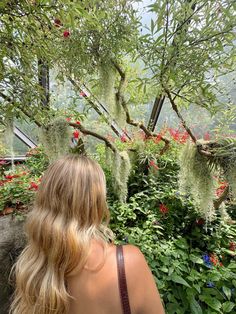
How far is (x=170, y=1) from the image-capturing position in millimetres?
1242

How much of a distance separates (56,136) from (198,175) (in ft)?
3.72

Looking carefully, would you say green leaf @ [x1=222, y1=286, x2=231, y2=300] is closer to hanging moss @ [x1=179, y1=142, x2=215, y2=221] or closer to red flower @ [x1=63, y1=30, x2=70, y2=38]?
hanging moss @ [x1=179, y1=142, x2=215, y2=221]

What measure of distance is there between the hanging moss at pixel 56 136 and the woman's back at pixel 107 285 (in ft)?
4.40

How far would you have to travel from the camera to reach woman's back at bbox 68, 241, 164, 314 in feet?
2.67

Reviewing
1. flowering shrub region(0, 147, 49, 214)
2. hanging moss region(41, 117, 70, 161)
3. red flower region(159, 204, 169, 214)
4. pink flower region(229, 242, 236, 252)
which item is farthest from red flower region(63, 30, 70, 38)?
pink flower region(229, 242, 236, 252)

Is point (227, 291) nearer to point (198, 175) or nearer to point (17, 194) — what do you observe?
point (198, 175)

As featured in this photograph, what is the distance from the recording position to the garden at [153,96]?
1316mm

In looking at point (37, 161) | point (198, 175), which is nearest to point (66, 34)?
point (198, 175)

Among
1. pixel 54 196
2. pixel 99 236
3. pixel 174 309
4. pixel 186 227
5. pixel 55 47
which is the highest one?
pixel 55 47

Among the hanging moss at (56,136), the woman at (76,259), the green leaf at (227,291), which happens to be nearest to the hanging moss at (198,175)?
the green leaf at (227,291)

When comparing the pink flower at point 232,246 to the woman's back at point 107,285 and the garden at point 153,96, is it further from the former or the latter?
the woman's back at point 107,285

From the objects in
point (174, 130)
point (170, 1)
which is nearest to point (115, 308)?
point (170, 1)

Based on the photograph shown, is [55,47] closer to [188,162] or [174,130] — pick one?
[188,162]

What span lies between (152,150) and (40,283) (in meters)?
2.26
